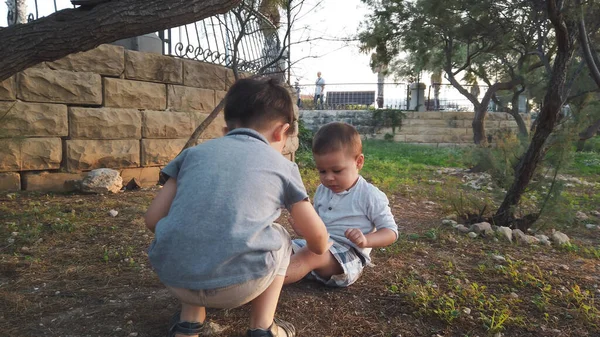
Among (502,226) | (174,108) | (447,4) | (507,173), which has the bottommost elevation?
(502,226)

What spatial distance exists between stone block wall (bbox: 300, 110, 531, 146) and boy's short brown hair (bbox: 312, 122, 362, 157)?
13630 millimetres

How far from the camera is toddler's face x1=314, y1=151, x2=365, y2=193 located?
230 centimetres

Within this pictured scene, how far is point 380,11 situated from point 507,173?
902 cm

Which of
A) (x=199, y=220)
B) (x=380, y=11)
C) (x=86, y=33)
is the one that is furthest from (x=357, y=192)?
(x=380, y=11)

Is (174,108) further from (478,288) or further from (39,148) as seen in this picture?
(478,288)

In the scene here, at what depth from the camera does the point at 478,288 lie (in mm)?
2480

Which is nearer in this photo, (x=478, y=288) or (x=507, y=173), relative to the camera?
(x=478, y=288)

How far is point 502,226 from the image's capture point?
398 cm

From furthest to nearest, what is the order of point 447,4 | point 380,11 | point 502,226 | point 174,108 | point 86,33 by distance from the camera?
point 380,11 → point 447,4 → point 174,108 → point 502,226 → point 86,33

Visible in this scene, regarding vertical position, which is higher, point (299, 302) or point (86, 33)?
point (86, 33)

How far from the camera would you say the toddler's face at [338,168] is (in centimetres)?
230

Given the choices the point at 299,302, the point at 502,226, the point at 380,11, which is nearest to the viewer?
the point at 299,302

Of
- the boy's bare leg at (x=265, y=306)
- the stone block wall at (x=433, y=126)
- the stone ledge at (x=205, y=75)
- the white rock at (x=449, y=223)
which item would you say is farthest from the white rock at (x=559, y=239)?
the stone block wall at (x=433, y=126)

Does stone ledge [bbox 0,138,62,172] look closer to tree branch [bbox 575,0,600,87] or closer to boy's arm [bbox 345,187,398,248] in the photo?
boy's arm [bbox 345,187,398,248]
